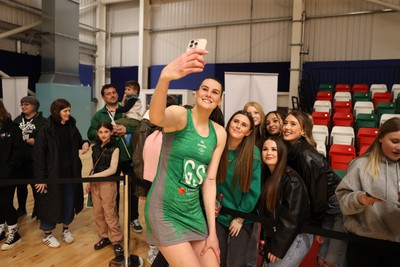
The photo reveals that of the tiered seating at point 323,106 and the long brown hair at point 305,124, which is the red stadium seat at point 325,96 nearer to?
the tiered seating at point 323,106

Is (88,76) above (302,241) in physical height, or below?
above

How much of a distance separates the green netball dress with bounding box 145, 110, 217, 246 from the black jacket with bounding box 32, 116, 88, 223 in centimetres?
184

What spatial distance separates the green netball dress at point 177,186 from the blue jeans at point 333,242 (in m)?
1.06

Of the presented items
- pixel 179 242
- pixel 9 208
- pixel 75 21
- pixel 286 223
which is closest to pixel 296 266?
pixel 286 223

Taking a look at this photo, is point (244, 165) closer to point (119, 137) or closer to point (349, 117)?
point (119, 137)

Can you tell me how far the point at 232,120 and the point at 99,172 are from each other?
64.9 inches

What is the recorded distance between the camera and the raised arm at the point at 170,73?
117 cm

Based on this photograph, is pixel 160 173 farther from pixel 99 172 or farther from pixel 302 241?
pixel 99 172

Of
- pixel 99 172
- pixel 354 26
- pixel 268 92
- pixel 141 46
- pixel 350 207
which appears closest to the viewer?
pixel 350 207

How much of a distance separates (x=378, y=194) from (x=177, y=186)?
3.58ft

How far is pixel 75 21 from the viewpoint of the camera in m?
9.95

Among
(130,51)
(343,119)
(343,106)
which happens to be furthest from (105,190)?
(130,51)

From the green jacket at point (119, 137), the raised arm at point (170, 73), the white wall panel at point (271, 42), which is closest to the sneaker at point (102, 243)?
the green jacket at point (119, 137)

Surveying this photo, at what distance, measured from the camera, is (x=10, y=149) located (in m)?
3.13
